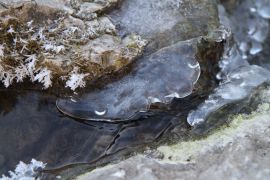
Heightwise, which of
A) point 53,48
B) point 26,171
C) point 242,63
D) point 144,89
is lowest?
point 26,171

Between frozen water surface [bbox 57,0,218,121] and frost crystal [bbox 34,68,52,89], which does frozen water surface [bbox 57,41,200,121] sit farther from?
frost crystal [bbox 34,68,52,89]

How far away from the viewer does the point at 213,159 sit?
2.94 meters

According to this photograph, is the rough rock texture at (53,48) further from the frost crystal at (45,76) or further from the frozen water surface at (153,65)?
the frozen water surface at (153,65)

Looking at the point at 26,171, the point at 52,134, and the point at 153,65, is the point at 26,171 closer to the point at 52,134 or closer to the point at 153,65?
the point at 52,134

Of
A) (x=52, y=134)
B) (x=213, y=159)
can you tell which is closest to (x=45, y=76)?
(x=52, y=134)

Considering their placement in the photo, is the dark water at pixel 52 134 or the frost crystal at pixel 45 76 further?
the frost crystal at pixel 45 76

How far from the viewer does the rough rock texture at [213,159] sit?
2.82 metres

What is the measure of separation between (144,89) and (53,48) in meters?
0.82

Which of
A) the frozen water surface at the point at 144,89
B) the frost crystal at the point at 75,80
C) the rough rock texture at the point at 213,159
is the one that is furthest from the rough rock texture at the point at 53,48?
the rough rock texture at the point at 213,159

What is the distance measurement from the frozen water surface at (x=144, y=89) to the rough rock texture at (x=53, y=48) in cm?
14

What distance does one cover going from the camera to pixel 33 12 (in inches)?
142

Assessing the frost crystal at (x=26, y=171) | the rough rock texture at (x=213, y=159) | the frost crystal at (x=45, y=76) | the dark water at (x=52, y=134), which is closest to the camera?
the rough rock texture at (x=213, y=159)

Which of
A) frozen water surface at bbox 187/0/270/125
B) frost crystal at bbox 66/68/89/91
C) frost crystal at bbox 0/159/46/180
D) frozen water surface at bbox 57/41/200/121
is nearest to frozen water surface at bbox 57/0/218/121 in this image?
frozen water surface at bbox 57/41/200/121

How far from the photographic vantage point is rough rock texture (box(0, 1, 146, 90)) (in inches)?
138
